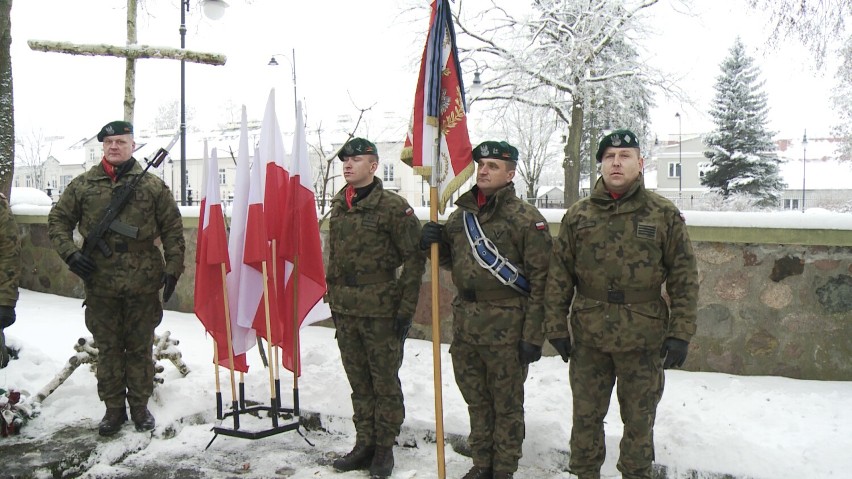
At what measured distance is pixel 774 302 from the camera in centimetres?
521

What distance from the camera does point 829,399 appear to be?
464 cm

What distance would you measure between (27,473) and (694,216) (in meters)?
5.07

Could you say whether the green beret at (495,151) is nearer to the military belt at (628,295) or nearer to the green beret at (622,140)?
the green beret at (622,140)

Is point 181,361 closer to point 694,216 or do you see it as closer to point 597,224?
point 597,224

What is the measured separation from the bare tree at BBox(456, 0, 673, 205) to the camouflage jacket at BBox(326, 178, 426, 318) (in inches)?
651

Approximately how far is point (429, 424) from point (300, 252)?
151 centimetres

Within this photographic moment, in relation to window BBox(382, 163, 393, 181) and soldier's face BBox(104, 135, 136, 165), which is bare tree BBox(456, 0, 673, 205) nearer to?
soldier's face BBox(104, 135, 136, 165)

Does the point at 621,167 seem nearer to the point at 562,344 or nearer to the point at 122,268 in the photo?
the point at 562,344

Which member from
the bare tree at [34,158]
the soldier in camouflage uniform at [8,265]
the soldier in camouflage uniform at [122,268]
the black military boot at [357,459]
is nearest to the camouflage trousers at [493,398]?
the black military boot at [357,459]

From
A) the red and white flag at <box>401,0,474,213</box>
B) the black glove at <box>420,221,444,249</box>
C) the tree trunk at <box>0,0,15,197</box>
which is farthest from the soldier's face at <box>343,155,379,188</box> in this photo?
the tree trunk at <box>0,0,15,197</box>

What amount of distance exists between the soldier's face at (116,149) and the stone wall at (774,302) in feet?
14.4

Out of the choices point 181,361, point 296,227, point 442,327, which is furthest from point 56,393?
point 442,327

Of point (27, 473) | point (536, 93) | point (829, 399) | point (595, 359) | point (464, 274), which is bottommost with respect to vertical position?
point (27, 473)

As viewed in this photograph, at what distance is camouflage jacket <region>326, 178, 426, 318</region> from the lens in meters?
4.02
